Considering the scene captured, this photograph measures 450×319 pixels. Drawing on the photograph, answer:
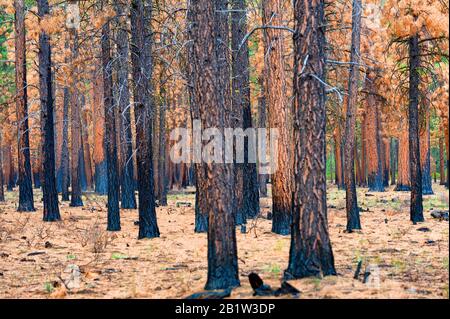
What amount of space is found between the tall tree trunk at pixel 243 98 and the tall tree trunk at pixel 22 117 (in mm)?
8106

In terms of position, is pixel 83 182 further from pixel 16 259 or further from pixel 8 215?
pixel 16 259

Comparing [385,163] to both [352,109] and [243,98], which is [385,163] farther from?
[352,109]

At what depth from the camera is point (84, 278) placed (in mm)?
10773

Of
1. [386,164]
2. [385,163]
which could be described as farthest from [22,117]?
[386,164]

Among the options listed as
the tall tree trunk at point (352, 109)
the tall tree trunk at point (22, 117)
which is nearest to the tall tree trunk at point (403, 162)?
the tall tree trunk at point (352, 109)

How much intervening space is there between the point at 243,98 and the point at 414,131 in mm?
5122

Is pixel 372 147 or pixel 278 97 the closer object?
pixel 278 97

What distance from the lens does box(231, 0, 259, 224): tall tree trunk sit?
60.1 feet

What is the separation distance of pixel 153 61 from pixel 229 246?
34.5ft

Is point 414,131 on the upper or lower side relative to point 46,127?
lower

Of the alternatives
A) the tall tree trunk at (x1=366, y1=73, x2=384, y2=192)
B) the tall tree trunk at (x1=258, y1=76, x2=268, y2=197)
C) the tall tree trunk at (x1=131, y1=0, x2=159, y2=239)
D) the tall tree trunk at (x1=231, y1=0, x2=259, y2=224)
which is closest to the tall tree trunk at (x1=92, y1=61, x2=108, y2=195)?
the tall tree trunk at (x1=258, y1=76, x2=268, y2=197)

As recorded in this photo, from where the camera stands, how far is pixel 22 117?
23.4 metres
